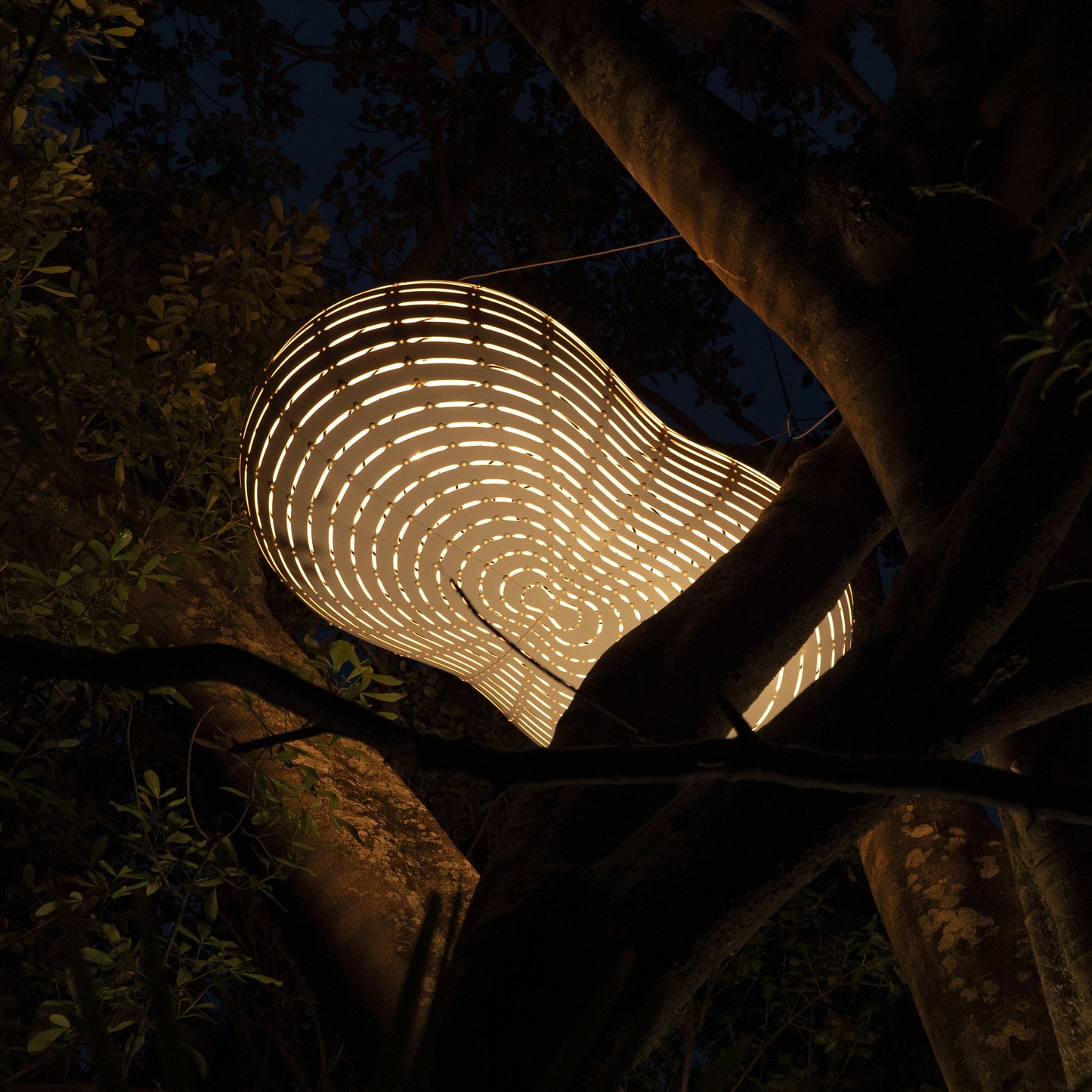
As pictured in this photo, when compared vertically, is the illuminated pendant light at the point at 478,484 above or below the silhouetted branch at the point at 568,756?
above

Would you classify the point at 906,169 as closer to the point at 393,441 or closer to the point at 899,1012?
the point at 393,441

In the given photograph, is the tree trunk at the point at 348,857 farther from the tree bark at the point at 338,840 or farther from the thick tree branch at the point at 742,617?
the thick tree branch at the point at 742,617

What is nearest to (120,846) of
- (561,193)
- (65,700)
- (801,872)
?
(65,700)

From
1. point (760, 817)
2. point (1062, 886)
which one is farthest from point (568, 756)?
point (1062, 886)

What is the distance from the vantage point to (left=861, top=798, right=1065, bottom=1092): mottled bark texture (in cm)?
213

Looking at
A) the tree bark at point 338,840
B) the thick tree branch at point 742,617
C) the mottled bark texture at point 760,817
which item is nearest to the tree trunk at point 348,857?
the tree bark at point 338,840

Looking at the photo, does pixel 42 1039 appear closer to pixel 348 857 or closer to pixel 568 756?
pixel 348 857

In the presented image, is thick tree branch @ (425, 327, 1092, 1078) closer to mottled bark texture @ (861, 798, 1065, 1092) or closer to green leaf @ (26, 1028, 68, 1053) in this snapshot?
mottled bark texture @ (861, 798, 1065, 1092)

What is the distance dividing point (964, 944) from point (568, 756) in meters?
1.85

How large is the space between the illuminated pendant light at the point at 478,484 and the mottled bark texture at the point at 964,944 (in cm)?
64

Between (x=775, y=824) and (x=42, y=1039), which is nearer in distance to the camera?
(x=775, y=824)

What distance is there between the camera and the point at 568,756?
991mm

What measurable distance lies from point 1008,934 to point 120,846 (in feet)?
14.8

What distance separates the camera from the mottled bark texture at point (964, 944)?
6.98 feet
